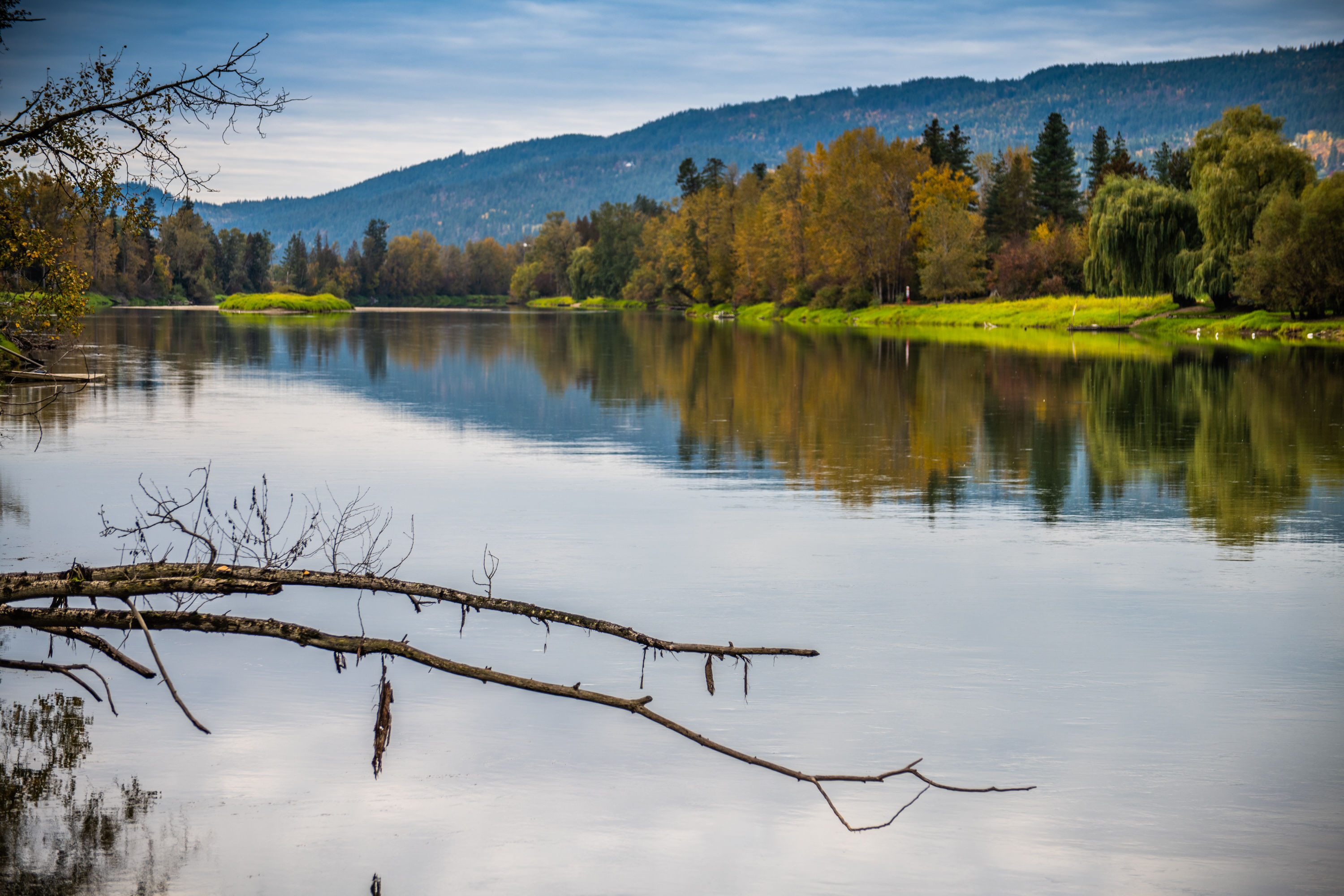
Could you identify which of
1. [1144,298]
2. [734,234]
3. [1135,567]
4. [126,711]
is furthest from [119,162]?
[734,234]

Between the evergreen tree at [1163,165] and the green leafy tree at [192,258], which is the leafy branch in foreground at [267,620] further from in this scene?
the green leafy tree at [192,258]

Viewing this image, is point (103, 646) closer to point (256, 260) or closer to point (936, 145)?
point (936, 145)

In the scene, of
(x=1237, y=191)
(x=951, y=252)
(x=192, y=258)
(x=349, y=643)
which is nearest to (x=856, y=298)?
(x=951, y=252)

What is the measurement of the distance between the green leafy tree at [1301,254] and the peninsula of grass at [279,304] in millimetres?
101007

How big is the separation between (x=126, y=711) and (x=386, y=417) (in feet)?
66.3

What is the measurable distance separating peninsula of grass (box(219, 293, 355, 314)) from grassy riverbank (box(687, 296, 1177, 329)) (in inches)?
2461

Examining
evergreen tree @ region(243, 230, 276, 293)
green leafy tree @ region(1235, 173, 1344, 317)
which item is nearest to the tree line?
green leafy tree @ region(1235, 173, 1344, 317)

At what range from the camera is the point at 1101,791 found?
25.2 ft

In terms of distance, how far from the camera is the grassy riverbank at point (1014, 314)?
78.1 meters

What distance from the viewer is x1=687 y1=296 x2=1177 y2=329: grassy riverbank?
256 feet

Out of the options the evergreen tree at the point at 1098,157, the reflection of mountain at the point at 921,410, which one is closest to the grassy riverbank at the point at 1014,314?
the reflection of mountain at the point at 921,410

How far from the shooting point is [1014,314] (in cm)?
8600

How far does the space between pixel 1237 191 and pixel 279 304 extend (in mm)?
105155

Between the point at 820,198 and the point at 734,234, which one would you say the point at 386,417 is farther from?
the point at 734,234
